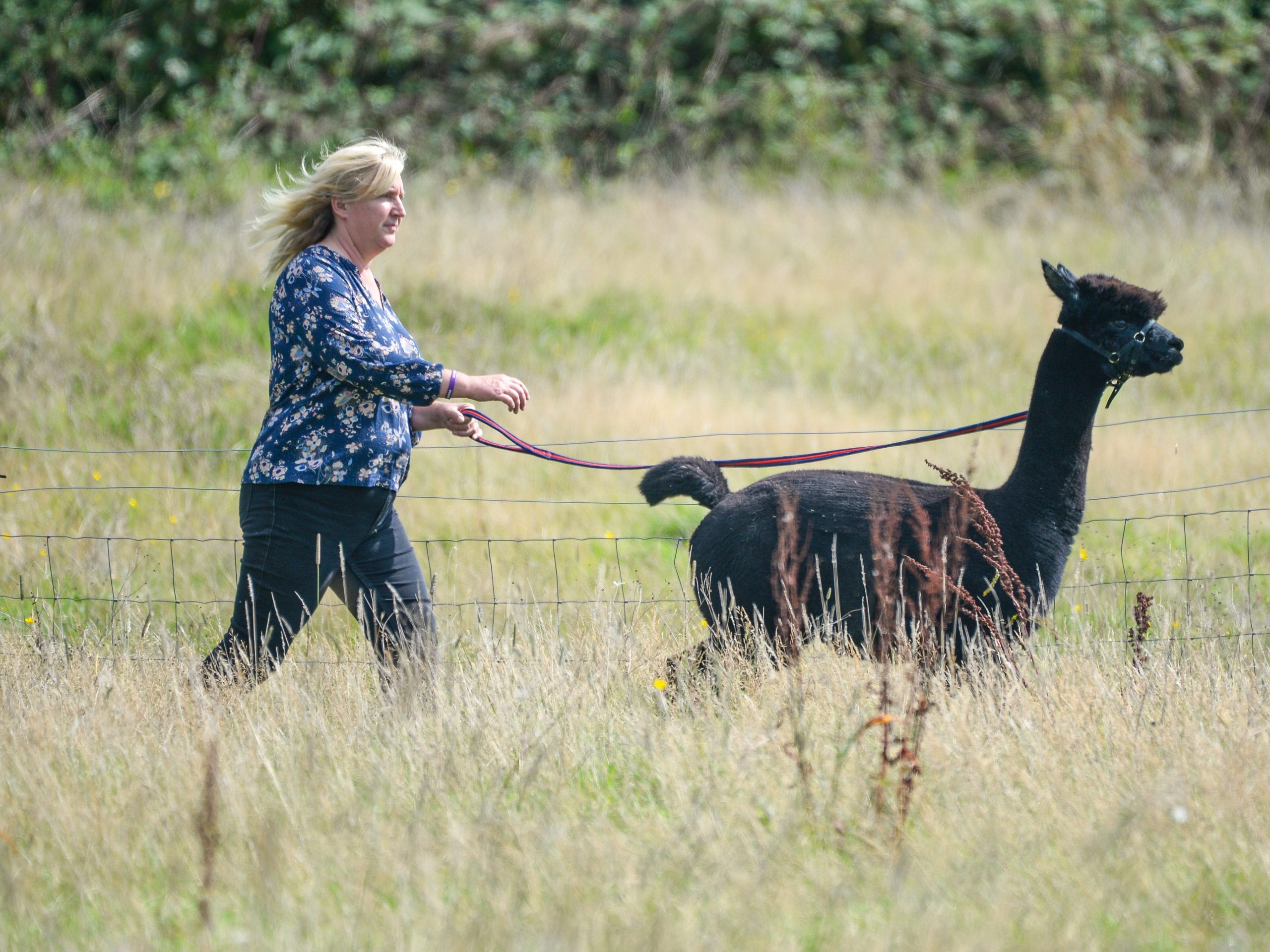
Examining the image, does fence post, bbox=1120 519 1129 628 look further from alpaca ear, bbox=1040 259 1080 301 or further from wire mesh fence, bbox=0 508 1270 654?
alpaca ear, bbox=1040 259 1080 301

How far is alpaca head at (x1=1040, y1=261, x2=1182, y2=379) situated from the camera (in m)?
3.79

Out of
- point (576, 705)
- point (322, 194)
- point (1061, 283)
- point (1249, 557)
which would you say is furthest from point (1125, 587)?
point (322, 194)

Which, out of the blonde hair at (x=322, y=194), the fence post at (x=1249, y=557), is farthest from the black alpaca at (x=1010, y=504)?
the blonde hair at (x=322, y=194)

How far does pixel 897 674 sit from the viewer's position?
12.8 feet

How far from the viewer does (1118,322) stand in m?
3.83

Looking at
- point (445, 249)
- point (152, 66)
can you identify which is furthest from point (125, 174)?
point (445, 249)

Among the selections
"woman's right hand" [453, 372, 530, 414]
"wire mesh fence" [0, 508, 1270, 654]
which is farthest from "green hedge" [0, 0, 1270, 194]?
"woman's right hand" [453, 372, 530, 414]

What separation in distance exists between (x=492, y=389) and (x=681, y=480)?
93 cm

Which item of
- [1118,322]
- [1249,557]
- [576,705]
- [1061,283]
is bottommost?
[576,705]

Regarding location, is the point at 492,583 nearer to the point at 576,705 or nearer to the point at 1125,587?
the point at 576,705

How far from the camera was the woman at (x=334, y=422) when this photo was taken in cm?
331

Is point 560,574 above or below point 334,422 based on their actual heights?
below

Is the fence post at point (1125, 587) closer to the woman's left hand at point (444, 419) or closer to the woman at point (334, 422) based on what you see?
the woman's left hand at point (444, 419)

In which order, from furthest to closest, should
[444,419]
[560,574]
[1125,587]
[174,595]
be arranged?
[560,574] < [174,595] < [1125,587] < [444,419]
